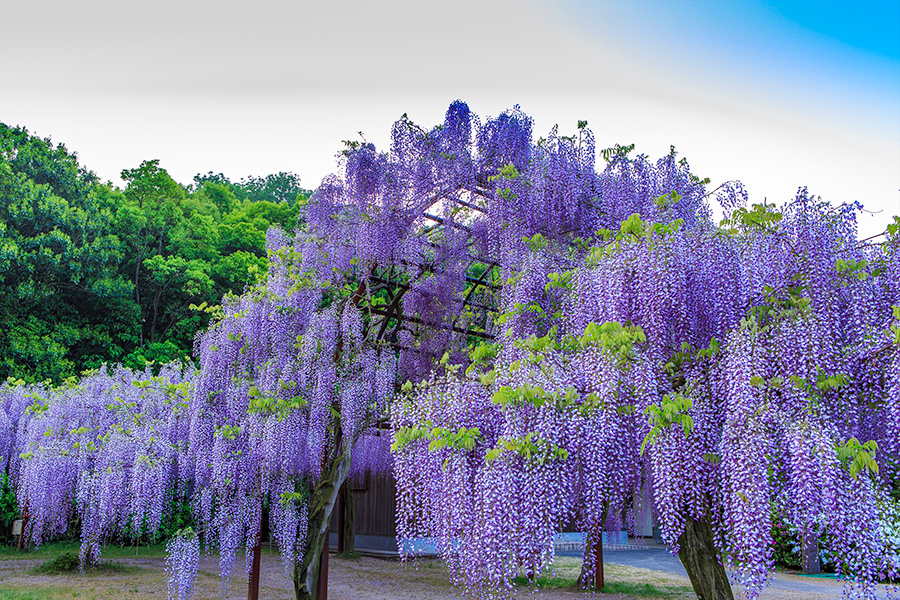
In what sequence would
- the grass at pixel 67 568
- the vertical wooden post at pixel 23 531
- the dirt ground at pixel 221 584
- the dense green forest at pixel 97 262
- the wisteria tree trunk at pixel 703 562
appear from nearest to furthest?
the wisteria tree trunk at pixel 703 562
the dirt ground at pixel 221 584
the grass at pixel 67 568
the vertical wooden post at pixel 23 531
the dense green forest at pixel 97 262

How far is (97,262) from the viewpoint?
1753 cm

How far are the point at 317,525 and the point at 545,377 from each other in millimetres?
4468

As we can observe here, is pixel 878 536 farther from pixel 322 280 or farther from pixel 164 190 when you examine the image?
pixel 164 190

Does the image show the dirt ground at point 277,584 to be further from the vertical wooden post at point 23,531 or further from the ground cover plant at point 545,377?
the vertical wooden post at point 23,531

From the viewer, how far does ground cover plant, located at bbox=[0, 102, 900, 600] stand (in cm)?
417

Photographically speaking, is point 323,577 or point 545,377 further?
point 323,577

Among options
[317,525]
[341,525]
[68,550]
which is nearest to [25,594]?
[317,525]

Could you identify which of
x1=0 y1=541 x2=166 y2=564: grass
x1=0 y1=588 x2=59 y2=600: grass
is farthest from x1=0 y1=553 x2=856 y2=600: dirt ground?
x1=0 y1=541 x2=166 y2=564: grass

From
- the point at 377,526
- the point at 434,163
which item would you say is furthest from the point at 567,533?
the point at 434,163

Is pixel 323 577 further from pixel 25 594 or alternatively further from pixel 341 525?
pixel 341 525

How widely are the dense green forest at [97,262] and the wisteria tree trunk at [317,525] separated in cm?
818

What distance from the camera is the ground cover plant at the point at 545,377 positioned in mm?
4172

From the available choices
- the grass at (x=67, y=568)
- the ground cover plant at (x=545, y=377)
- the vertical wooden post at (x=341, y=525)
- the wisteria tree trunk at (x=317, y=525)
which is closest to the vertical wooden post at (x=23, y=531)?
the grass at (x=67, y=568)

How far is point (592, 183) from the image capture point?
22.9ft
